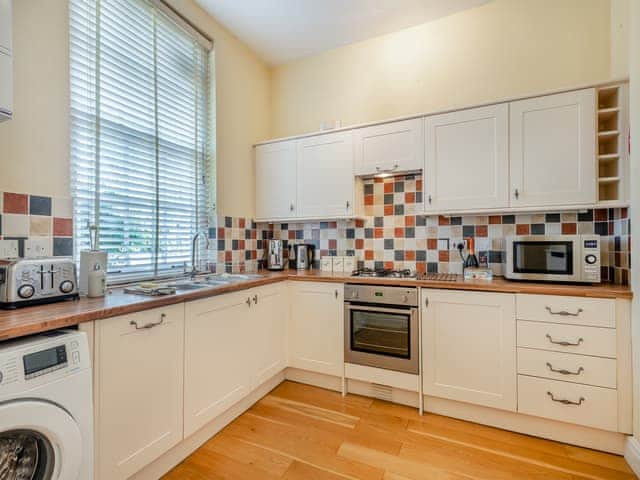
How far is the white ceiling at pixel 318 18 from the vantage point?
7.80 ft

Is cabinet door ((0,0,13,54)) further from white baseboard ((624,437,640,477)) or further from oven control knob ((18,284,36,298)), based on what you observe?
white baseboard ((624,437,640,477))

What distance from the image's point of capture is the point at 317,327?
244cm

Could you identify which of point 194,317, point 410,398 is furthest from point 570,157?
point 194,317

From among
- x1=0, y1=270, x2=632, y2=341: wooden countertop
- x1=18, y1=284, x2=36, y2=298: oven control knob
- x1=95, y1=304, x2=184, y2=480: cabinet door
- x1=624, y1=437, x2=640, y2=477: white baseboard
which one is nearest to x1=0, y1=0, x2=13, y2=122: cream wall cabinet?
x1=18, y1=284, x2=36, y2=298: oven control knob

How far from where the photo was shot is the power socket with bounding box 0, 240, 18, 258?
1375mm

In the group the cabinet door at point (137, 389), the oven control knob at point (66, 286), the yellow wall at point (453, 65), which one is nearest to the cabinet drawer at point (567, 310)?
the yellow wall at point (453, 65)

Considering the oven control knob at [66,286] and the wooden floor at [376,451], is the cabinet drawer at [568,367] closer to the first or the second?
the wooden floor at [376,451]

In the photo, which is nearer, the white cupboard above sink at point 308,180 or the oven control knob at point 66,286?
the oven control knob at point 66,286

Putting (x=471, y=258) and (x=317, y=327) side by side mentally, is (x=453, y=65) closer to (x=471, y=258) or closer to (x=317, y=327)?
(x=471, y=258)

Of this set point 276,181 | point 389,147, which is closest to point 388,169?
point 389,147

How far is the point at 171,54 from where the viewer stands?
2289 millimetres

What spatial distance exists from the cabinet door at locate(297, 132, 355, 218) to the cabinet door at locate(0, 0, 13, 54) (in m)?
1.91

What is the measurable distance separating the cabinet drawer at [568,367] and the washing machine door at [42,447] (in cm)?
216

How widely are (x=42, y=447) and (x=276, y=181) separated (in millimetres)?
2327
